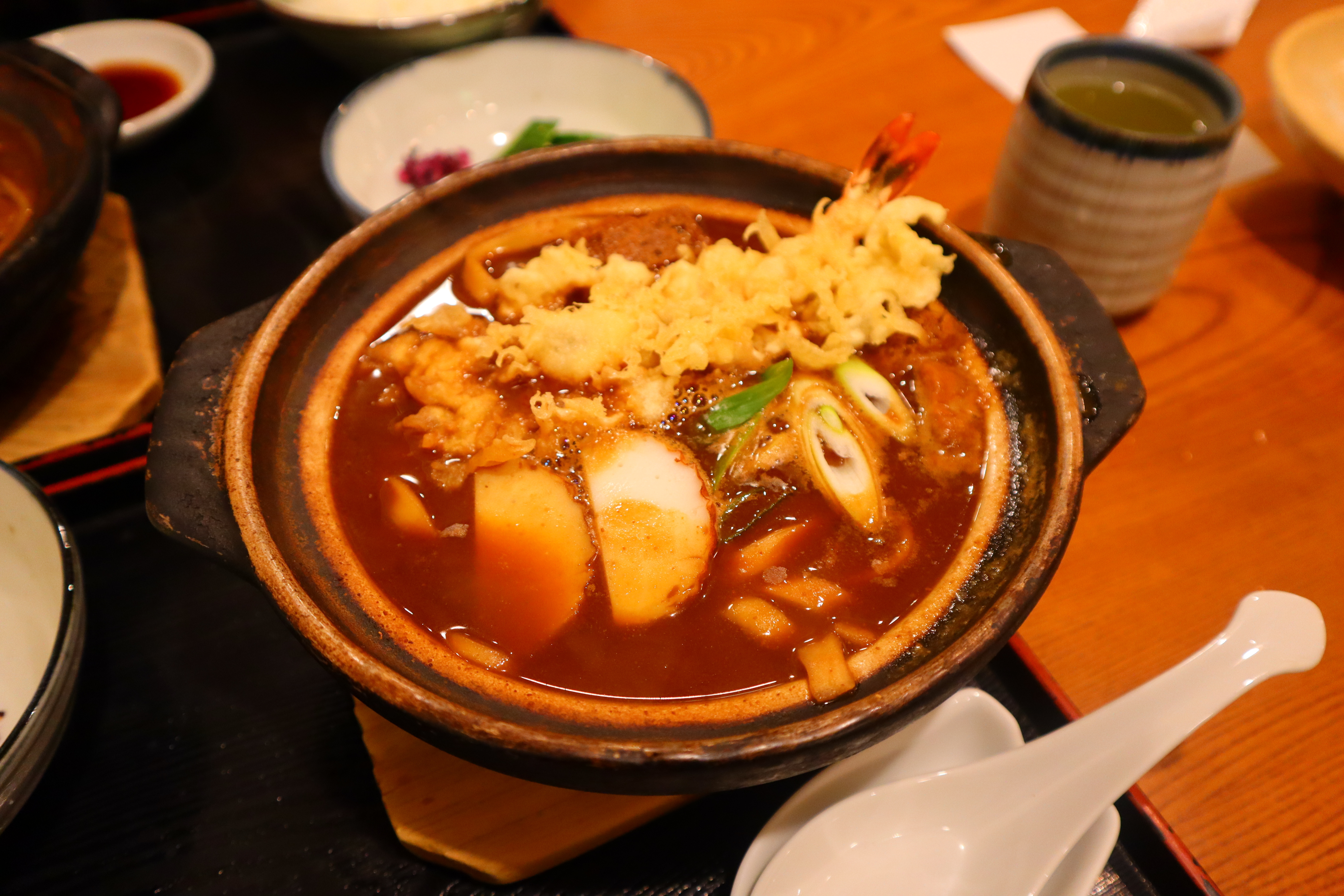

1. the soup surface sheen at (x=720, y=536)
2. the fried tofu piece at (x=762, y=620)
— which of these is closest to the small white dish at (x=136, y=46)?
the soup surface sheen at (x=720, y=536)

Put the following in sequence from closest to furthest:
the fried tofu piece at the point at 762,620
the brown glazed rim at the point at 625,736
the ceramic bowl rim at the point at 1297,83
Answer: the brown glazed rim at the point at 625,736
the fried tofu piece at the point at 762,620
the ceramic bowl rim at the point at 1297,83

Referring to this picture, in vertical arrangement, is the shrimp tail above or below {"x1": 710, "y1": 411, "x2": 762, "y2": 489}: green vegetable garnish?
above

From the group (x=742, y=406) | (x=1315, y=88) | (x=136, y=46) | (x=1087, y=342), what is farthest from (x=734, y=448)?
(x=136, y=46)

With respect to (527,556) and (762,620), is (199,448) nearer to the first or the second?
(527,556)

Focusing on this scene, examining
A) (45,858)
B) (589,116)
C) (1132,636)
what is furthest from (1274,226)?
(45,858)

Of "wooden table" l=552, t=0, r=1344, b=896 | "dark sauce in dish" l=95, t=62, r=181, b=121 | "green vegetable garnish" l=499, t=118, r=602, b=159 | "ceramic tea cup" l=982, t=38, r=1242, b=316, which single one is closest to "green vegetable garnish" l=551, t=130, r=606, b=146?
"green vegetable garnish" l=499, t=118, r=602, b=159

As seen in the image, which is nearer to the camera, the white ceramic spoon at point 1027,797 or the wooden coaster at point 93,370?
the white ceramic spoon at point 1027,797

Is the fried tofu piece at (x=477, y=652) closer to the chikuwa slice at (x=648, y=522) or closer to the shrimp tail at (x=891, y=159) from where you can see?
the chikuwa slice at (x=648, y=522)

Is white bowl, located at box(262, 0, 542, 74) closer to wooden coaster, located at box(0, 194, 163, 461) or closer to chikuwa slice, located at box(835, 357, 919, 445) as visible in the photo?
wooden coaster, located at box(0, 194, 163, 461)
